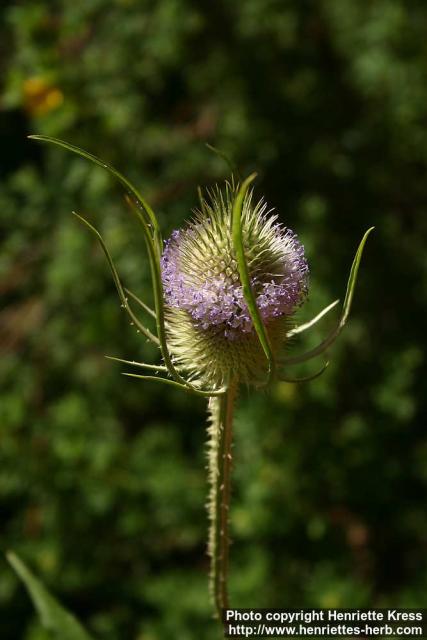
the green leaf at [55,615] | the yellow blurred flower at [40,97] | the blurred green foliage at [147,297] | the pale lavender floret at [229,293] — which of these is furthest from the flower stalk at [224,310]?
the yellow blurred flower at [40,97]

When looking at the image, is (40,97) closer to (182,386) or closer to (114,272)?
(114,272)

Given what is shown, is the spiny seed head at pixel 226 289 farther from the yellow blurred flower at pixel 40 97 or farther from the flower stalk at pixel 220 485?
the yellow blurred flower at pixel 40 97

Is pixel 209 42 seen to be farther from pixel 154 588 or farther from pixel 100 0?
pixel 154 588

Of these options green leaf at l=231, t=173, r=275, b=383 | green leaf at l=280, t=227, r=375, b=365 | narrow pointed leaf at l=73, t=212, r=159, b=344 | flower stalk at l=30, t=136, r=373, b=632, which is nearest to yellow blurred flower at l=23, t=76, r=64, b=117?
flower stalk at l=30, t=136, r=373, b=632

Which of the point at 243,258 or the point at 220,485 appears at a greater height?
the point at 243,258

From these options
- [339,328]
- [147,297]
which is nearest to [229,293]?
[339,328]

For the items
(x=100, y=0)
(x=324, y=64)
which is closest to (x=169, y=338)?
(x=100, y=0)
